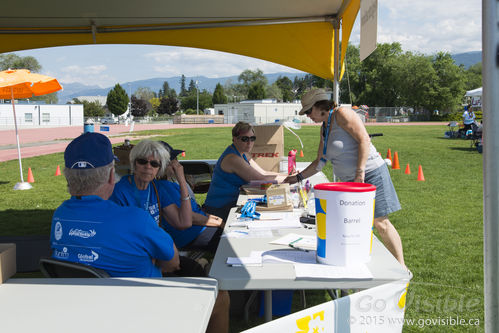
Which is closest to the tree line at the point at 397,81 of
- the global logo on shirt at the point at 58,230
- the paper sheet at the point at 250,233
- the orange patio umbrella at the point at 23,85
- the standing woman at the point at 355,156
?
the orange patio umbrella at the point at 23,85

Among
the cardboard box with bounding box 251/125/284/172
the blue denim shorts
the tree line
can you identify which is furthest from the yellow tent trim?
the tree line

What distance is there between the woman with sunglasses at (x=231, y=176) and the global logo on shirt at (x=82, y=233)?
6.26ft

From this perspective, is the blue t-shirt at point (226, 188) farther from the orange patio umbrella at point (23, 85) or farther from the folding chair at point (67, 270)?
the orange patio umbrella at point (23, 85)

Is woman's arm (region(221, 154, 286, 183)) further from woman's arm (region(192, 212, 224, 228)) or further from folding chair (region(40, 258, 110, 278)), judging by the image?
folding chair (region(40, 258, 110, 278))

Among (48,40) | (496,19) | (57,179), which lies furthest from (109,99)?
(496,19)

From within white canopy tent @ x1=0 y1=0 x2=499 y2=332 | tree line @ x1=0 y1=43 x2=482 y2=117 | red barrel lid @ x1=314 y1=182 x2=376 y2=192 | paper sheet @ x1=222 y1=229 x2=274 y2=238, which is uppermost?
tree line @ x1=0 y1=43 x2=482 y2=117

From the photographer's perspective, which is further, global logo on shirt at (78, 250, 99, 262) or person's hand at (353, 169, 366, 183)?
person's hand at (353, 169, 366, 183)

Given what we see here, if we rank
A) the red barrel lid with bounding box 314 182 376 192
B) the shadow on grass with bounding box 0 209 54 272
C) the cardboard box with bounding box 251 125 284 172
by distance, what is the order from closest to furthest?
the red barrel lid with bounding box 314 182 376 192 < the shadow on grass with bounding box 0 209 54 272 < the cardboard box with bounding box 251 125 284 172

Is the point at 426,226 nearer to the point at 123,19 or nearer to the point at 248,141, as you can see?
the point at 248,141

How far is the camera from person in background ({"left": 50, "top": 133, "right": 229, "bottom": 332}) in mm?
1675

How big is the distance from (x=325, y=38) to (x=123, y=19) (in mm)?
2127

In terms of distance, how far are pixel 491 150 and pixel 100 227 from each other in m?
1.38

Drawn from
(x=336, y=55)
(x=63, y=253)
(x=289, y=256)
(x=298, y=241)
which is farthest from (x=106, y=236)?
(x=336, y=55)

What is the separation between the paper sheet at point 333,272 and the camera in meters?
1.55
